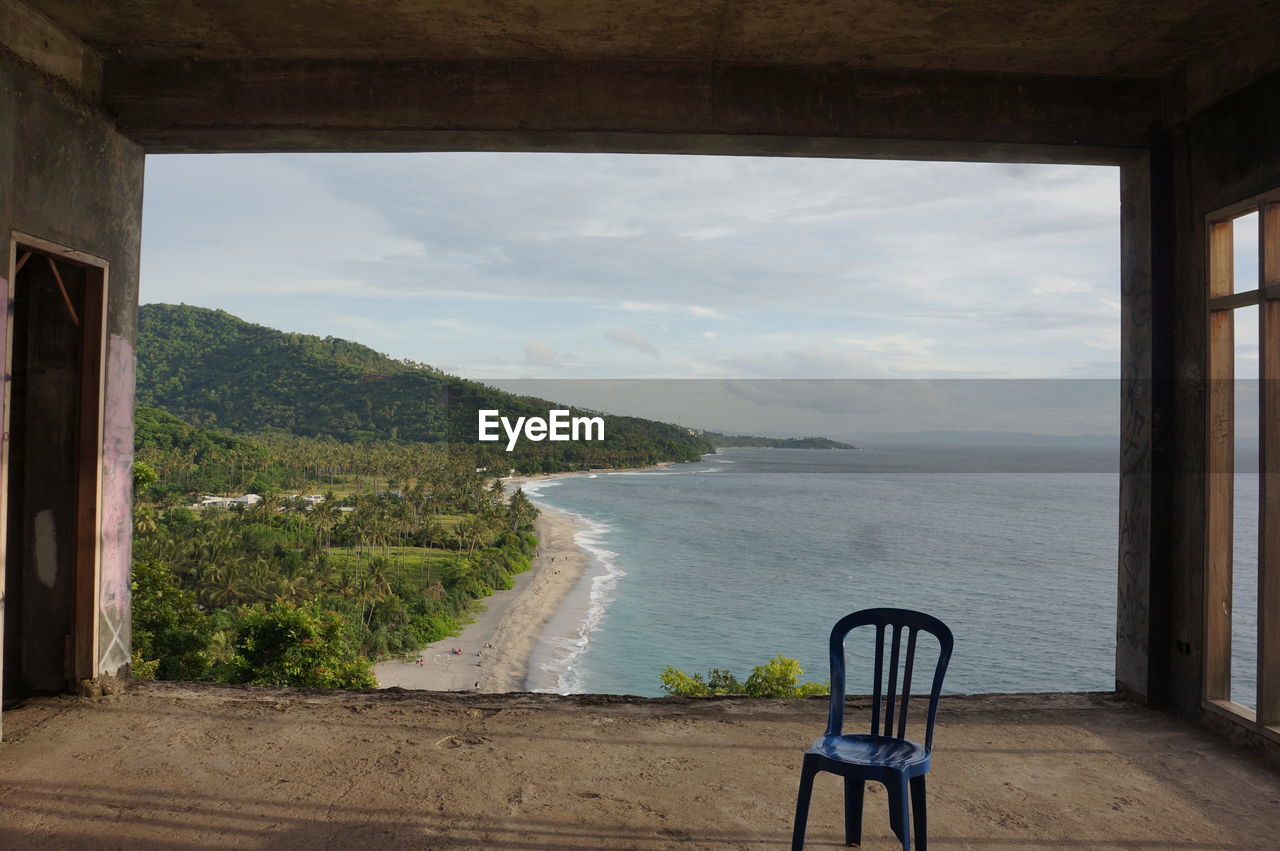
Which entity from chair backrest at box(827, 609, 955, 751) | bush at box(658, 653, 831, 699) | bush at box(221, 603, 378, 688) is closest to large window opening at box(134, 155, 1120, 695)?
bush at box(658, 653, 831, 699)

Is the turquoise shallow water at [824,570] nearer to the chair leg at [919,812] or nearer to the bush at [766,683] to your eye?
the bush at [766,683]

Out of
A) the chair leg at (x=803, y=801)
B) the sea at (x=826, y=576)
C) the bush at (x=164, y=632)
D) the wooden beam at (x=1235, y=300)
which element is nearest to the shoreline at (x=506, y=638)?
the sea at (x=826, y=576)

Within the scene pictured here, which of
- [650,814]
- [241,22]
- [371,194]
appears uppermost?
[371,194]

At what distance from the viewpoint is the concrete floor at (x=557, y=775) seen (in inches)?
115

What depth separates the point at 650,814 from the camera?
3.08 meters

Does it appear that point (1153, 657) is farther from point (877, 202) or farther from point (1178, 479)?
point (877, 202)

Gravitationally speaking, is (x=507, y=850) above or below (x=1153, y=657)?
below

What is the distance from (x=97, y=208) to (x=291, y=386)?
69.8 metres

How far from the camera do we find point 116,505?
4398 mm

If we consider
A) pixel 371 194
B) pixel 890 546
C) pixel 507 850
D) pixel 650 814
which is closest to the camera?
pixel 507 850

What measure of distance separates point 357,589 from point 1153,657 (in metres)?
48.1

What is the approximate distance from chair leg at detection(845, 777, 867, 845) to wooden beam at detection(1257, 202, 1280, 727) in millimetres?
2264

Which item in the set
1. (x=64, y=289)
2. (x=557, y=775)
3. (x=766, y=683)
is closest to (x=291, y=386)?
(x=766, y=683)

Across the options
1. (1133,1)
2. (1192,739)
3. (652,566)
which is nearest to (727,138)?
(1133,1)
